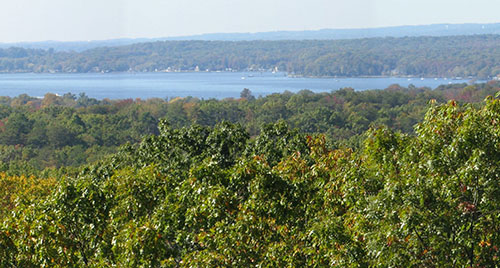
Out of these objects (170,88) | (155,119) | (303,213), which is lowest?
(170,88)

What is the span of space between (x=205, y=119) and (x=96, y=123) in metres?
15.4

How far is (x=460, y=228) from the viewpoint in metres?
7.05

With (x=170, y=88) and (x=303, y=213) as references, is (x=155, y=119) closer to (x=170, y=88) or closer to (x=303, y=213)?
(x=303, y=213)

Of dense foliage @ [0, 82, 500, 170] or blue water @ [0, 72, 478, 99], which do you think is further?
blue water @ [0, 72, 478, 99]

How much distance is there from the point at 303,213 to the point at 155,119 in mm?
77230

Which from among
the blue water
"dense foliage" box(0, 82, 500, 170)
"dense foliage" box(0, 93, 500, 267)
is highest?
"dense foliage" box(0, 93, 500, 267)

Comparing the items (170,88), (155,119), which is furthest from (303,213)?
(170,88)

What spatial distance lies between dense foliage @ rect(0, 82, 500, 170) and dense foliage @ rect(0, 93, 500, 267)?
46.2 meters

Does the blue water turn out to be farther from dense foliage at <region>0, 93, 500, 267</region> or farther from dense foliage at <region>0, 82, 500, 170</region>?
dense foliage at <region>0, 93, 500, 267</region>

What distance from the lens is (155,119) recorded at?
85.8 m

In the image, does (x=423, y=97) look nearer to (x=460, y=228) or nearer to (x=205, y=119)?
(x=205, y=119)

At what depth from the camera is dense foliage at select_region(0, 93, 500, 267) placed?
7176 mm

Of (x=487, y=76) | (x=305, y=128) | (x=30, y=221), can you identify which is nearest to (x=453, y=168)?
(x=30, y=221)

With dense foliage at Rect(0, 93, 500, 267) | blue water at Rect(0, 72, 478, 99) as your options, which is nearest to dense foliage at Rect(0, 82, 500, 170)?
dense foliage at Rect(0, 93, 500, 267)
